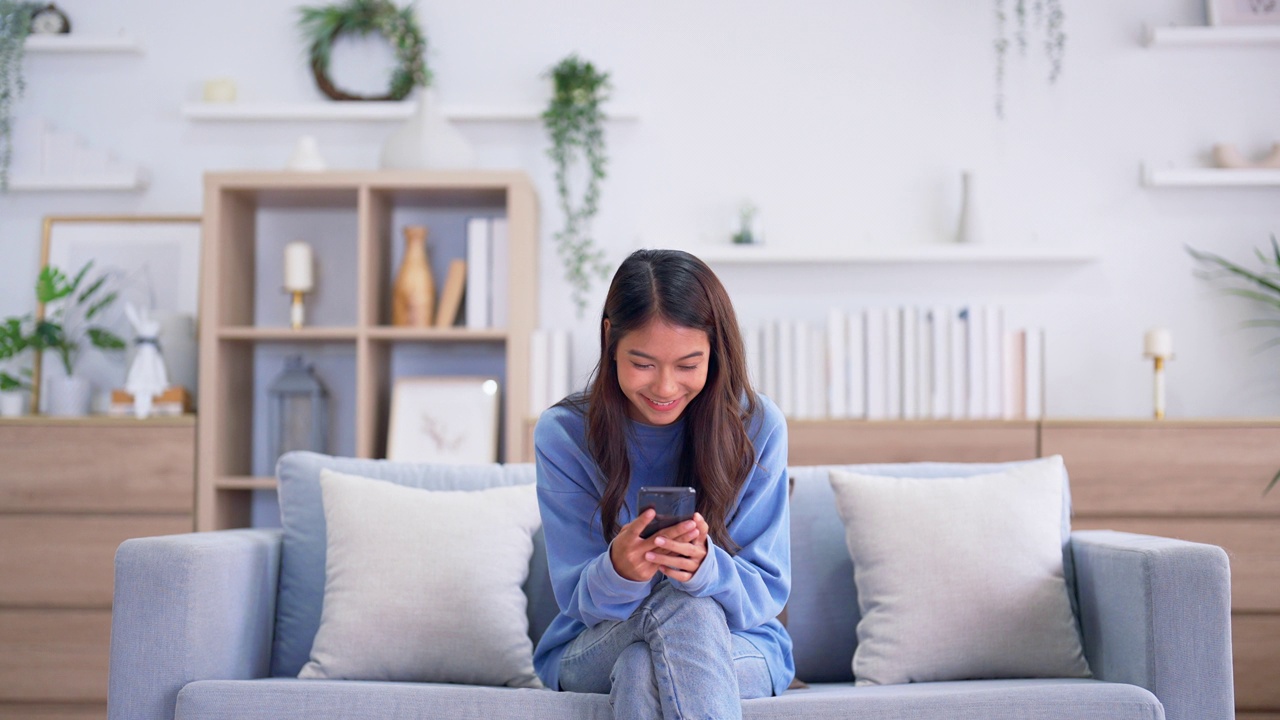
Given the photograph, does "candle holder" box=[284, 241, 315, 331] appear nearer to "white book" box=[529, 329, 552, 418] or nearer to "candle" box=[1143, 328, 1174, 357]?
"white book" box=[529, 329, 552, 418]

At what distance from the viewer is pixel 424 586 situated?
1.88 metres

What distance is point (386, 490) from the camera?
1.98 m

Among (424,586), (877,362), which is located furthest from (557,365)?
(424,586)

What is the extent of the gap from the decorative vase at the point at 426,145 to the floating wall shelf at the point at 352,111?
0.17m

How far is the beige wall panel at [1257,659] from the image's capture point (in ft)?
8.95

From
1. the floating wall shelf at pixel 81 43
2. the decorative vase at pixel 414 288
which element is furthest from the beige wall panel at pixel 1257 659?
the floating wall shelf at pixel 81 43

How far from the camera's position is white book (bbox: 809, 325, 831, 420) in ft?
9.93

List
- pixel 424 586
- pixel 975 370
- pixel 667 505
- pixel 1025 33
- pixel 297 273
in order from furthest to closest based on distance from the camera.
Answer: pixel 1025 33 → pixel 297 273 → pixel 975 370 → pixel 424 586 → pixel 667 505

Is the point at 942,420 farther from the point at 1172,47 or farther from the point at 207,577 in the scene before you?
the point at 207,577

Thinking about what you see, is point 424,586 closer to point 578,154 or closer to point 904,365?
point 904,365

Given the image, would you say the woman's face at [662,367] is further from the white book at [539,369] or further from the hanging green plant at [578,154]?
the hanging green plant at [578,154]

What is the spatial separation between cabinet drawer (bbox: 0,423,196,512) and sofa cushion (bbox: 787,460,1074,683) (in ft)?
5.80

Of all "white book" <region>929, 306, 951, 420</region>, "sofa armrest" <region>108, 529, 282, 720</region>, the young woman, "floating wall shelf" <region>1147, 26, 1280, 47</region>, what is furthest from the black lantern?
"floating wall shelf" <region>1147, 26, 1280, 47</region>

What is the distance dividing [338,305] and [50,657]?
4.13ft
